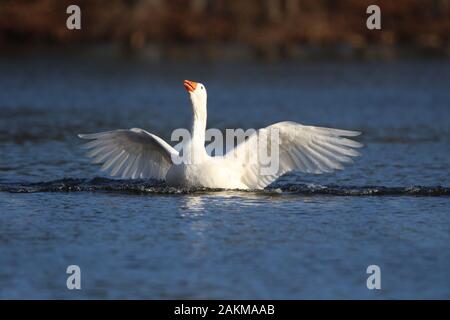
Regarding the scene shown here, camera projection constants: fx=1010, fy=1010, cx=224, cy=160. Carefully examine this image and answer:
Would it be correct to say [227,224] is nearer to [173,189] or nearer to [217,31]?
[173,189]

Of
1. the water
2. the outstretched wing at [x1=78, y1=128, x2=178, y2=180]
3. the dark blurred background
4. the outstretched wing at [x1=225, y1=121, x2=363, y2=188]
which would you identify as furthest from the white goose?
the dark blurred background

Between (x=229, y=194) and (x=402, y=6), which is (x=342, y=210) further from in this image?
(x=402, y=6)

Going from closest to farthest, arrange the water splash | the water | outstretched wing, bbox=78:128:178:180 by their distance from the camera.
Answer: the water < the water splash < outstretched wing, bbox=78:128:178:180

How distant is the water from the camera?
10.5 meters

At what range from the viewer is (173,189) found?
15.3 meters

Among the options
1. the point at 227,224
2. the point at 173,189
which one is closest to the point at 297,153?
the point at 173,189

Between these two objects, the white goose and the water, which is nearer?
the water

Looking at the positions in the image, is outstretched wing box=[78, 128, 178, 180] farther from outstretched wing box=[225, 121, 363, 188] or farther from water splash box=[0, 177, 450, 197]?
outstretched wing box=[225, 121, 363, 188]

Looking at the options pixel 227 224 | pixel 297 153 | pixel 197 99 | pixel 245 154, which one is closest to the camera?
pixel 227 224

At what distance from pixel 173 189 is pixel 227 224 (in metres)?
2.20

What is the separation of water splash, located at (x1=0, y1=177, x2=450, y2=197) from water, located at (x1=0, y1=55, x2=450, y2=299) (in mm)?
25

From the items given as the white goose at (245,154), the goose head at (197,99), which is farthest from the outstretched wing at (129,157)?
the goose head at (197,99)

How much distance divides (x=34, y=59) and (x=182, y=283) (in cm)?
3929
